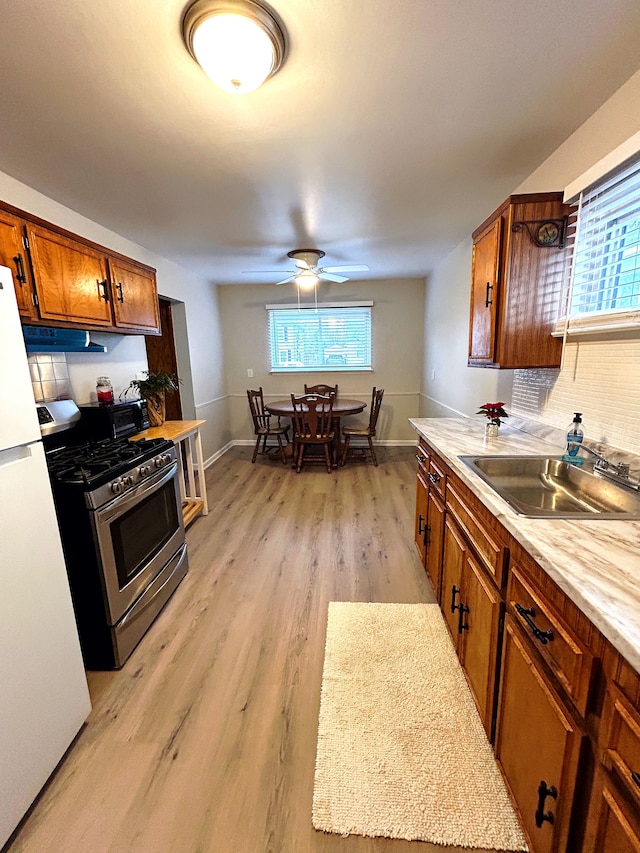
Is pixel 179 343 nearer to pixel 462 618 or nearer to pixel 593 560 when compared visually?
pixel 462 618

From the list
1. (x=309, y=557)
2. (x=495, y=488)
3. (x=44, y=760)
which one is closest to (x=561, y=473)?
(x=495, y=488)

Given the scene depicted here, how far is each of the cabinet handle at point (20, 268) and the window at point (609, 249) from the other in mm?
2609

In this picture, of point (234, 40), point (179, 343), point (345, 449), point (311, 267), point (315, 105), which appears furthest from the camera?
point (345, 449)

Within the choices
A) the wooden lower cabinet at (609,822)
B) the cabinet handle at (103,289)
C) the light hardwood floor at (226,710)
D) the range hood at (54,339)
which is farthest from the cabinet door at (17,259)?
the wooden lower cabinet at (609,822)

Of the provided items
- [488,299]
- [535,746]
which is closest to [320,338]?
[488,299]

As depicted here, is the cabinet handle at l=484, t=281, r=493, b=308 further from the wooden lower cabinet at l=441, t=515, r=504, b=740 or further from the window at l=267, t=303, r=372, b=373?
the window at l=267, t=303, r=372, b=373

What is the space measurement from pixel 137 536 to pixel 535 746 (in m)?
1.78

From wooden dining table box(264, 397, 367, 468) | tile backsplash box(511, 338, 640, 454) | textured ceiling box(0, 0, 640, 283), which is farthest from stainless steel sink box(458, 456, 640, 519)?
wooden dining table box(264, 397, 367, 468)

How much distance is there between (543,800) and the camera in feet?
2.83

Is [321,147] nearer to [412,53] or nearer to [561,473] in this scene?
[412,53]

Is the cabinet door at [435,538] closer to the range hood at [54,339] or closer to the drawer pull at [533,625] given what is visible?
the drawer pull at [533,625]

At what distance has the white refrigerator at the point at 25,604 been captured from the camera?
107 cm

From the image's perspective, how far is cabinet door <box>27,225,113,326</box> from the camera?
178 centimetres

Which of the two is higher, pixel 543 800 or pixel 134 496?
pixel 134 496
